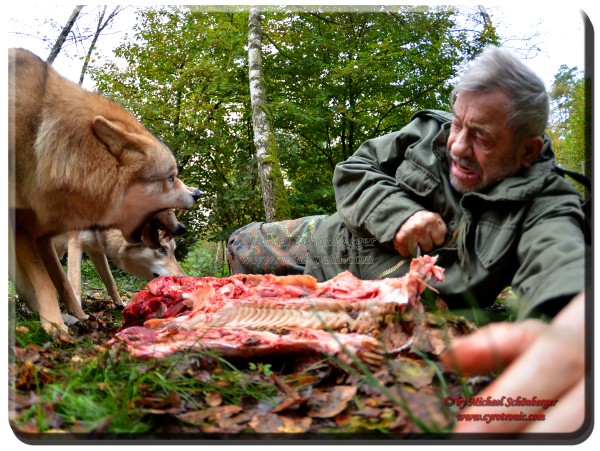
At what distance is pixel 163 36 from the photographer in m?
2.96

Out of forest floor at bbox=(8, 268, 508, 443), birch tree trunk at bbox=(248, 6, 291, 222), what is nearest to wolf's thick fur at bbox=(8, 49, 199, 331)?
birch tree trunk at bbox=(248, 6, 291, 222)

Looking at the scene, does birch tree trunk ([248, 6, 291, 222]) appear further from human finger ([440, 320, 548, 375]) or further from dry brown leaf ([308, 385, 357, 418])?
human finger ([440, 320, 548, 375])

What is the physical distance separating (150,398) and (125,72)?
2378 millimetres

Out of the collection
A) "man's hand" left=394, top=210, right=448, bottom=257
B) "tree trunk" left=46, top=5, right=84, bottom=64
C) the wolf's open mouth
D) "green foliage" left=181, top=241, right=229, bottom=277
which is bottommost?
"green foliage" left=181, top=241, right=229, bottom=277

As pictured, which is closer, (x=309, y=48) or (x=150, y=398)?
(x=150, y=398)

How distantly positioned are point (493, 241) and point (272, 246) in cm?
182

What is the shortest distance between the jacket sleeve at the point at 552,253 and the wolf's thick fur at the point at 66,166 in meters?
2.09

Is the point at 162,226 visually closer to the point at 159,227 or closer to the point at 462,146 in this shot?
the point at 159,227

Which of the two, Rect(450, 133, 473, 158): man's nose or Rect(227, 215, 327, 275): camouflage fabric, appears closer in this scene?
Rect(450, 133, 473, 158): man's nose

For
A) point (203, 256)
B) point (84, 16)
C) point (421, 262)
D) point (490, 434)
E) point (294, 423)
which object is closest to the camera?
point (490, 434)

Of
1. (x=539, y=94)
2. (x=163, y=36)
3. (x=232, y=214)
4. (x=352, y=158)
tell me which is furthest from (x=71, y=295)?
(x=539, y=94)

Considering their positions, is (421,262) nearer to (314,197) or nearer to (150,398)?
(150,398)

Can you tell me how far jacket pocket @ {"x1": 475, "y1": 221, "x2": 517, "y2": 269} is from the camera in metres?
1.93
